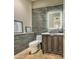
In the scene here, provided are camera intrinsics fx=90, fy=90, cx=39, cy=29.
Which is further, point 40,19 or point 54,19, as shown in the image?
point 40,19

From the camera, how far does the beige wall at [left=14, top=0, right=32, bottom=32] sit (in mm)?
3744

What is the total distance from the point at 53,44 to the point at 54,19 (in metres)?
1.43

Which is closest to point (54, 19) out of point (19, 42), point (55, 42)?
point (55, 42)

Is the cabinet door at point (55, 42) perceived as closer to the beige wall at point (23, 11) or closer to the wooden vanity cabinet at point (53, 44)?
the wooden vanity cabinet at point (53, 44)

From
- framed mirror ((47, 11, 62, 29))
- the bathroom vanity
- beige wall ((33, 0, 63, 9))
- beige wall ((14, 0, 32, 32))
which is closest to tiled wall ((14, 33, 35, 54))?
beige wall ((14, 0, 32, 32))

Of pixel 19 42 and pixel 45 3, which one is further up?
pixel 45 3

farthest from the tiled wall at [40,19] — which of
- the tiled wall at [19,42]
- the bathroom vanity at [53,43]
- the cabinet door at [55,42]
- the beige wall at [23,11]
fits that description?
the cabinet door at [55,42]

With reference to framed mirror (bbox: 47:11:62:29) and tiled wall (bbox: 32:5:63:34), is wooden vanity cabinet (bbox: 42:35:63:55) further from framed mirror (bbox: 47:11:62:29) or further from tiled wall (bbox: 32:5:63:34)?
tiled wall (bbox: 32:5:63:34)

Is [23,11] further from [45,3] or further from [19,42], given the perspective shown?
[19,42]

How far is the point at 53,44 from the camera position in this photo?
3.75m

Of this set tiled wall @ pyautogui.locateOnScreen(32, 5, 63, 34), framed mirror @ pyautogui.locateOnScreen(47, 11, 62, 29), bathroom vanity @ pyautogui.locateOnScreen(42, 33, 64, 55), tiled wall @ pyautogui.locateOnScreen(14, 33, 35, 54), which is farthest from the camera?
tiled wall @ pyautogui.locateOnScreen(32, 5, 63, 34)
